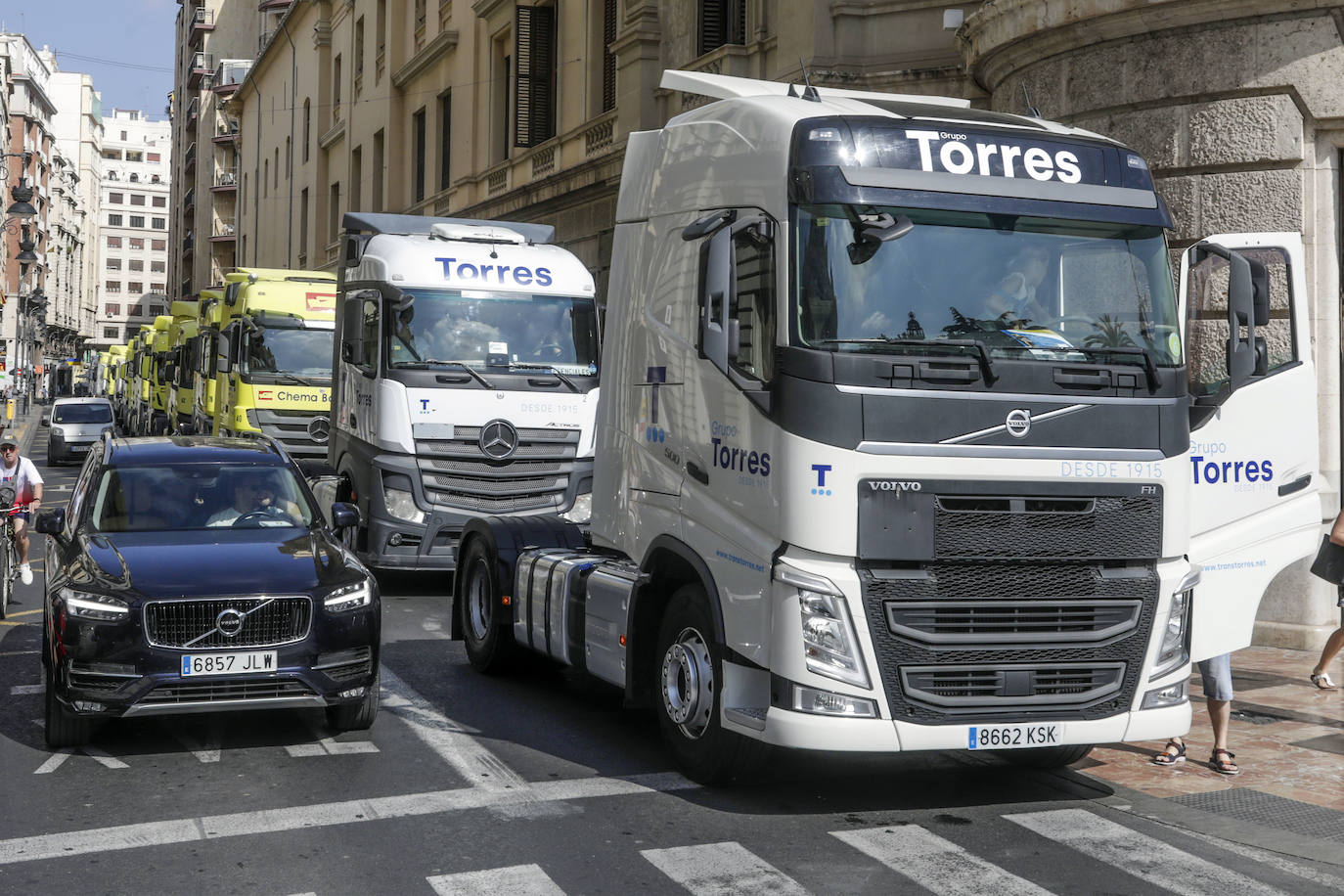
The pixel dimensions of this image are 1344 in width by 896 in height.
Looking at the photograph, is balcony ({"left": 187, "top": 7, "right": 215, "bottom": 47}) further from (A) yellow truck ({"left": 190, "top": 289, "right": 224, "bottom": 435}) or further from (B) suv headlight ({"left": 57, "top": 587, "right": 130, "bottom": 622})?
(B) suv headlight ({"left": 57, "top": 587, "right": 130, "bottom": 622})

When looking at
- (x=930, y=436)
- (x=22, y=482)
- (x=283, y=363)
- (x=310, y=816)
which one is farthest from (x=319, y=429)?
(x=930, y=436)

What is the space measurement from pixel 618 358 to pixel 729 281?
6.07ft

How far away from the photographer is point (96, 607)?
8094 millimetres

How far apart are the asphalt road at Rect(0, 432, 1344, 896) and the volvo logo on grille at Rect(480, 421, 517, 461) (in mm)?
5065

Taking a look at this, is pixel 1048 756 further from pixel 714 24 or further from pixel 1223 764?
pixel 714 24

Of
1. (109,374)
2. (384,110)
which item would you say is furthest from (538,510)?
(109,374)

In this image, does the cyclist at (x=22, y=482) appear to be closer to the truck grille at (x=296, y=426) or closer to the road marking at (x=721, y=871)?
the truck grille at (x=296, y=426)

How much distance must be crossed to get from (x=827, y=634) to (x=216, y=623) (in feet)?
10.8

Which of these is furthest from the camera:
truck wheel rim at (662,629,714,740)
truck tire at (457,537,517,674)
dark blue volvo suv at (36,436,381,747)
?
truck tire at (457,537,517,674)

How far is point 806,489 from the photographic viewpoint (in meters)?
6.89

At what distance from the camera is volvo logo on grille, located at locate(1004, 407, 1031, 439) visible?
6965mm

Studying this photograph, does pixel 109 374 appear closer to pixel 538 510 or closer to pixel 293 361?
pixel 293 361

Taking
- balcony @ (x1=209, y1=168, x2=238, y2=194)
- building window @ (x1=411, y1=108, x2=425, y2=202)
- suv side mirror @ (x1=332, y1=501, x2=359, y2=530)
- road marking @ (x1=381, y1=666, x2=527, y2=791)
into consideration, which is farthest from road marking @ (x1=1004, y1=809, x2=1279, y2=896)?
balcony @ (x1=209, y1=168, x2=238, y2=194)

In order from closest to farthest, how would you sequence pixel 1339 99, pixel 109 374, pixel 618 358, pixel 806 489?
1. pixel 806 489
2. pixel 618 358
3. pixel 1339 99
4. pixel 109 374
